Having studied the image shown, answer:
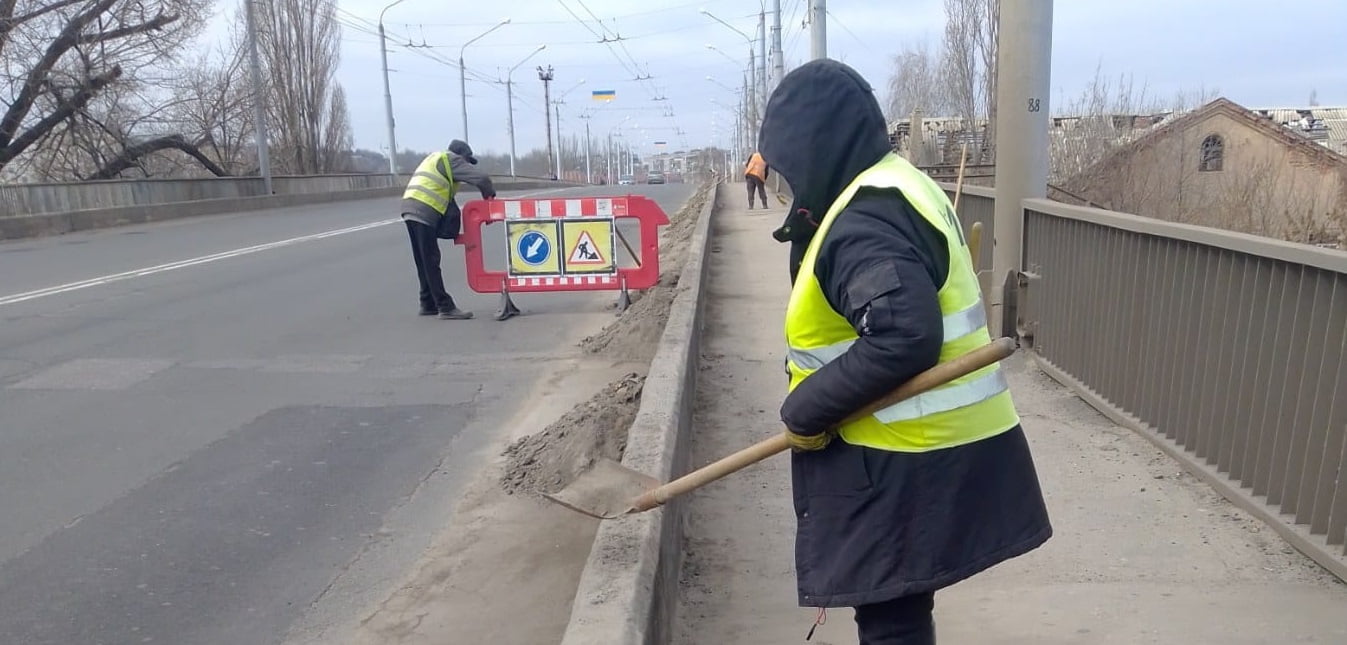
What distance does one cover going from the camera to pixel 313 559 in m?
4.07

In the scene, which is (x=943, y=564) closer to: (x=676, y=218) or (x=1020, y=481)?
(x=1020, y=481)

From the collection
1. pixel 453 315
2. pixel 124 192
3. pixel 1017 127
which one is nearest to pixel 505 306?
pixel 453 315

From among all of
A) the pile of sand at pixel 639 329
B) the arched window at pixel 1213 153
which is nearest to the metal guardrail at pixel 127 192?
the pile of sand at pixel 639 329

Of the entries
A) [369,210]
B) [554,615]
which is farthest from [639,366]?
[369,210]

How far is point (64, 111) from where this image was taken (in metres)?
29.0

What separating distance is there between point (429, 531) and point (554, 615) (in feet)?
3.82

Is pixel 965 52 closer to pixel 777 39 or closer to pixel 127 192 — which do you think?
pixel 777 39

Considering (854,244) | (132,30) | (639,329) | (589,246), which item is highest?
(132,30)

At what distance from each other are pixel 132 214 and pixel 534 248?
16864mm

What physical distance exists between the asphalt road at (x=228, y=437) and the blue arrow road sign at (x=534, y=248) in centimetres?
55

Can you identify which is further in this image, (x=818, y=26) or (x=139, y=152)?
(x=139, y=152)

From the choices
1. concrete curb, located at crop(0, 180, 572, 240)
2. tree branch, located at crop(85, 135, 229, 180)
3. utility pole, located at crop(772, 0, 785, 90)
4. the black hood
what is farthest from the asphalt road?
tree branch, located at crop(85, 135, 229, 180)

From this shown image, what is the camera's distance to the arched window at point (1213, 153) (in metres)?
20.8

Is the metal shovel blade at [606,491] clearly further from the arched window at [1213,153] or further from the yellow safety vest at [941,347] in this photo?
the arched window at [1213,153]
